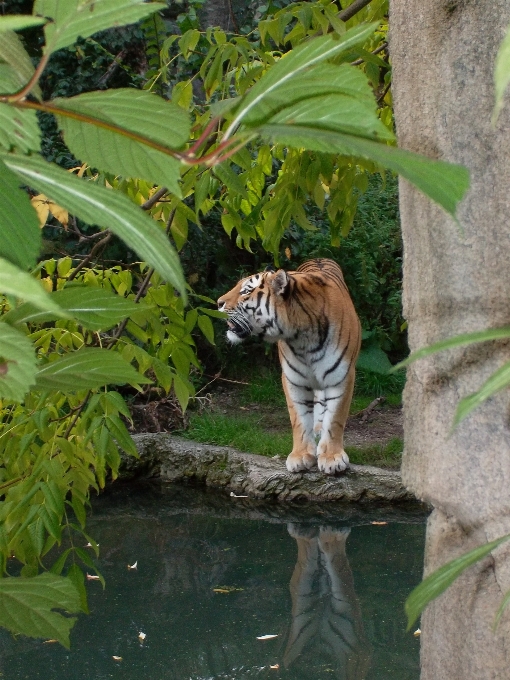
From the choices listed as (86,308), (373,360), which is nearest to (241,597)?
(86,308)

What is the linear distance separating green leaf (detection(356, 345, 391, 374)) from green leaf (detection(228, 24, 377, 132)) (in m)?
7.13

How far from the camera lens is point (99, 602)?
3.46 m

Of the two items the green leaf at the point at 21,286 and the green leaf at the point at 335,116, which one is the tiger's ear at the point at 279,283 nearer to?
the green leaf at the point at 335,116

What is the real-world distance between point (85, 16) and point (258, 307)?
16.3 feet

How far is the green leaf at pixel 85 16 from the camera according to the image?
35cm

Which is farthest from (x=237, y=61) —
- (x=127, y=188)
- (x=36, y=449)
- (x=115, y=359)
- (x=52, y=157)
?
(x=52, y=157)

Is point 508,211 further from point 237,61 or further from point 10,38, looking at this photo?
point 237,61

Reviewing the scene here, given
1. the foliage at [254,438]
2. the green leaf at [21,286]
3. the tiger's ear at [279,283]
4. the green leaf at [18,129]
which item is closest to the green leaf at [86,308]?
the green leaf at [18,129]

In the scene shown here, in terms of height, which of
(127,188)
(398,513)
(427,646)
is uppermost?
(127,188)

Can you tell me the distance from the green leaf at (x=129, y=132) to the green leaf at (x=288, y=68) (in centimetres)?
4

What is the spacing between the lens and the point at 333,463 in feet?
16.3

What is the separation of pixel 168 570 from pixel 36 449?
8.46ft

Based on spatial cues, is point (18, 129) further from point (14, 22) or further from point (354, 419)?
point (354, 419)

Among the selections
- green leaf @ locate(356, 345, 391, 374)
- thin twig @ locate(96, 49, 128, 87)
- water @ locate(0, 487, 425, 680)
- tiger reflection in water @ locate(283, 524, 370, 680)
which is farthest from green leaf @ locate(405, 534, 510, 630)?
Result: thin twig @ locate(96, 49, 128, 87)
